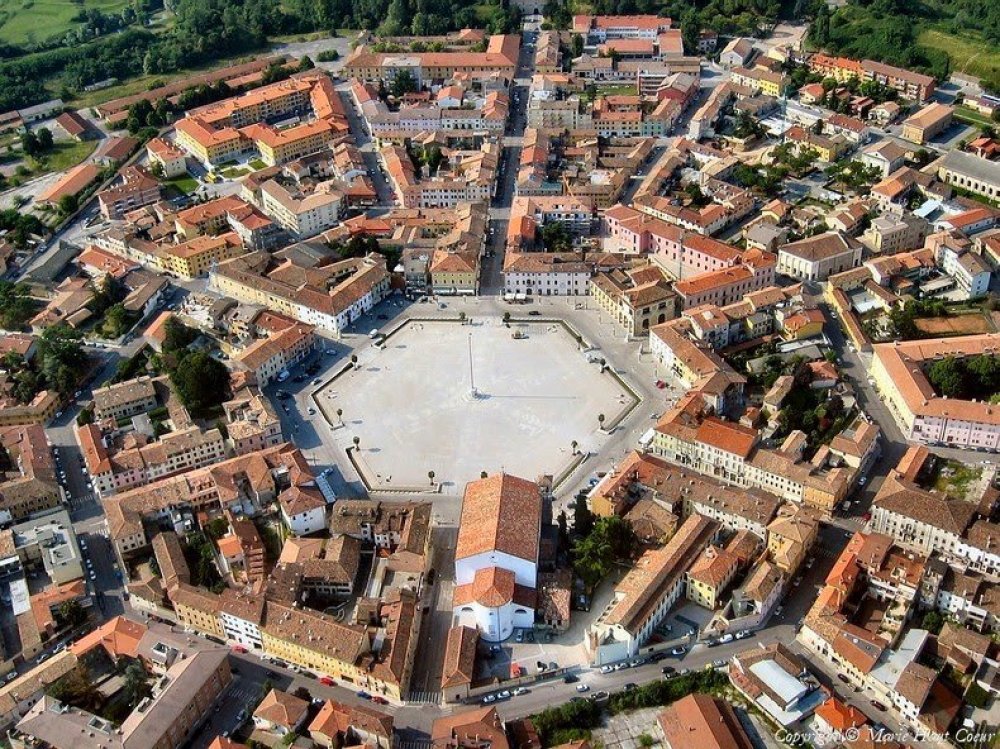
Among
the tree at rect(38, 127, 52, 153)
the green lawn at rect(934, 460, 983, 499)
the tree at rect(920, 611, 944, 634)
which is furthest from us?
the tree at rect(38, 127, 52, 153)

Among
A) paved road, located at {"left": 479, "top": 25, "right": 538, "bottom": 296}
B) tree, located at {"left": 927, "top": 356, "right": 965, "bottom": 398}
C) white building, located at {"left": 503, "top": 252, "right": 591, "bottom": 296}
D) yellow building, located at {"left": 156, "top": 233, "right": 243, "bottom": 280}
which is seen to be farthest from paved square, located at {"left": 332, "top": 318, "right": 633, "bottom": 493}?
tree, located at {"left": 927, "top": 356, "right": 965, "bottom": 398}

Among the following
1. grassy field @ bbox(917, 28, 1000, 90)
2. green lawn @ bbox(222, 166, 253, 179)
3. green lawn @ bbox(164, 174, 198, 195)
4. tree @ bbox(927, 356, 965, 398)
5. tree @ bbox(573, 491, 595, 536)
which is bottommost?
tree @ bbox(573, 491, 595, 536)

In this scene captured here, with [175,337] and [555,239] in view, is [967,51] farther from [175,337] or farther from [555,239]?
[175,337]

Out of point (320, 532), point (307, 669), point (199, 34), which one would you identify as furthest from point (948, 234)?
point (199, 34)

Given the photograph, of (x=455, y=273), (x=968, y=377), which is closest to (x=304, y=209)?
(x=455, y=273)

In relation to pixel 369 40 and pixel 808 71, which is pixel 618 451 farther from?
pixel 369 40

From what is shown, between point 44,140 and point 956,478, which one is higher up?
point 44,140

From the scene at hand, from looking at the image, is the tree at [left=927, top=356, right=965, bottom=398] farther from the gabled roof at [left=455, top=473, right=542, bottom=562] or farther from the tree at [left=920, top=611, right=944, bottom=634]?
the gabled roof at [left=455, top=473, right=542, bottom=562]
